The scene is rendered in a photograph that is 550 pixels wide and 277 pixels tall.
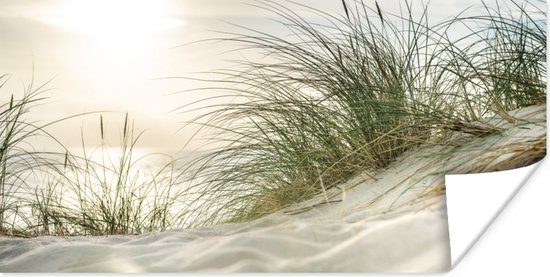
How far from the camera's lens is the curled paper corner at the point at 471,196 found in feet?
7.45

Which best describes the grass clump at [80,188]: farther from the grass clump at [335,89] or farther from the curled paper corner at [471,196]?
the curled paper corner at [471,196]

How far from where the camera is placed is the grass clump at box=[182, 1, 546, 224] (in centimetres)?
253

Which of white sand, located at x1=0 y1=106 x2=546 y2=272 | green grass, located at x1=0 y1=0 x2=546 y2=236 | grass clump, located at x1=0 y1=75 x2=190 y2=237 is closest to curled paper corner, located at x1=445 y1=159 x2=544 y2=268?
white sand, located at x1=0 y1=106 x2=546 y2=272

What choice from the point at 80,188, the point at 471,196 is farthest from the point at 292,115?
the point at 80,188

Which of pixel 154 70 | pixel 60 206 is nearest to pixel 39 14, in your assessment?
pixel 154 70

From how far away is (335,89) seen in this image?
259cm

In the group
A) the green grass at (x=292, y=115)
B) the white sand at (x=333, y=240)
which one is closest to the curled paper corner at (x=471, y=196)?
the white sand at (x=333, y=240)

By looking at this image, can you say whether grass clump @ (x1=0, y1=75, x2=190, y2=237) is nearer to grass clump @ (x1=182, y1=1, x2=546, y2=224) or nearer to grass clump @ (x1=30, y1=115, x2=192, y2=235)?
grass clump @ (x1=30, y1=115, x2=192, y2=235)

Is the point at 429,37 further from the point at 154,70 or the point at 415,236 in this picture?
the point at 154,70

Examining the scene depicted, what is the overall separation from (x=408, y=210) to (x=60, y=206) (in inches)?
45.9

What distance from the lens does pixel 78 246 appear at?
2326 millimetres

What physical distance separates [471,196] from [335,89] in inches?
22.3

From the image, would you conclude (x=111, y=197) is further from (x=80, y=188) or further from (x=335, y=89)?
(x=335, y=89)

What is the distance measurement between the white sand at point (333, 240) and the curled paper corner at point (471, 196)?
3cm
